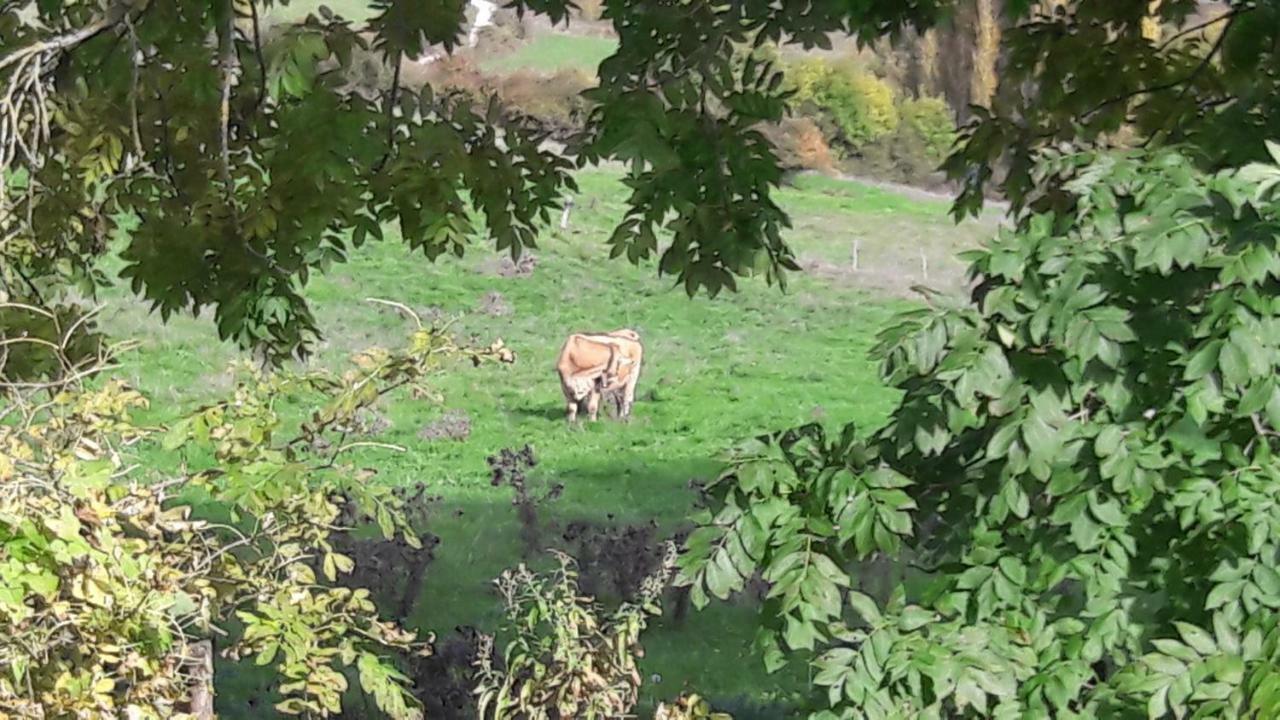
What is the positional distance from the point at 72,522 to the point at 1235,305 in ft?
6.83

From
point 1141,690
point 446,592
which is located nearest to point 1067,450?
point 1141,690

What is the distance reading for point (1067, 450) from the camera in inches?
110

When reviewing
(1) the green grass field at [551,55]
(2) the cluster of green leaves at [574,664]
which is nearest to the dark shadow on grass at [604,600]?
(2) the cluster of green leaves at [574,664]

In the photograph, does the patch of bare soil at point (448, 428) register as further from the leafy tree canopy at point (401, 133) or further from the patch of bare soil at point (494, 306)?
the leafy tree canopy at point (401, 133)

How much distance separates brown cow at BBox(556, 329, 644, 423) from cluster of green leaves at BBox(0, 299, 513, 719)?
962cm

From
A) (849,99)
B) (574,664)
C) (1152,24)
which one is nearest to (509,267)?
(849,99)

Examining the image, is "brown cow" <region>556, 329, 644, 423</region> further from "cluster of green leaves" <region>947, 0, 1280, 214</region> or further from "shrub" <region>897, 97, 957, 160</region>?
"shrub" <region>897, 97, 957, 160</region>

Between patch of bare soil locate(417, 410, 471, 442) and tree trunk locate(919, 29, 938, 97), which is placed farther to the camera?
tree trunk locate(919, 29, 938, 97)

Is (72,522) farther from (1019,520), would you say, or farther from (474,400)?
(474,400)

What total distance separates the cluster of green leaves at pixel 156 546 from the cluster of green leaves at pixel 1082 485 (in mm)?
831

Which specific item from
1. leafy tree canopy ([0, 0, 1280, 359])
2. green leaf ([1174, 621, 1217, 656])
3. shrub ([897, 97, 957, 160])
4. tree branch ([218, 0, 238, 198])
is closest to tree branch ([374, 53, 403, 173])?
leafy tree canopy ([0, 0, 1280, 359])

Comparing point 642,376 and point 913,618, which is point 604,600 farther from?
point 642,376

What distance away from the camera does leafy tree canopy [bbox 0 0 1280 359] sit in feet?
14.3

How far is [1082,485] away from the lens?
277 cm
